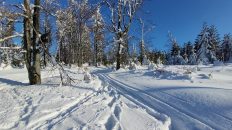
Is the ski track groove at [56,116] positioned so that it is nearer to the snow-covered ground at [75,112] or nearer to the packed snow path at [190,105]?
the snow-covered ground at [75,112]

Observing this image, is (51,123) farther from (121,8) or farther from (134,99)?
(121,8)

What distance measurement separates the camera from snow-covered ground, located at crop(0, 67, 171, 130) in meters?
6.27

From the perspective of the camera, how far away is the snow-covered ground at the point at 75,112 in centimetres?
627

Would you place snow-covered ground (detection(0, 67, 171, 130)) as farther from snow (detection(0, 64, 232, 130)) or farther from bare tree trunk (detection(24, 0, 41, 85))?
bare tree trunk (detection(24, 0, 41, 85))

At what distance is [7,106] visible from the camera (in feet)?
28.3

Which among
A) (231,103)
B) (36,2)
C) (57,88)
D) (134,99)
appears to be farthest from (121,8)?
(231,103)

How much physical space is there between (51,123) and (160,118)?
2346mm

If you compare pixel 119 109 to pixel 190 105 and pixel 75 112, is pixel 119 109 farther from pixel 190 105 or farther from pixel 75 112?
pixel 190 105

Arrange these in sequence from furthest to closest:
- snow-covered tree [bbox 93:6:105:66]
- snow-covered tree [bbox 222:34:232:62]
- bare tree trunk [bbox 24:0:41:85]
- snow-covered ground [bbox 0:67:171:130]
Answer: snow-covered tree [bbox 222:34:232:62], snow-covered tree [bbox 93:6:105:66], bare tree trunk [bbox 24:0:41:85], snow-covered ground [bbox 0:67:171:130]

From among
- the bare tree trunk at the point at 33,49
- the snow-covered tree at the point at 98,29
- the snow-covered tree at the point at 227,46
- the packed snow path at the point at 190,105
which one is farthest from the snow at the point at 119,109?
the snow-covered tree at the point at 227,46

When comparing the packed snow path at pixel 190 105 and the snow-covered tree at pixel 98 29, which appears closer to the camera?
the packed snow path at pixel 190 105

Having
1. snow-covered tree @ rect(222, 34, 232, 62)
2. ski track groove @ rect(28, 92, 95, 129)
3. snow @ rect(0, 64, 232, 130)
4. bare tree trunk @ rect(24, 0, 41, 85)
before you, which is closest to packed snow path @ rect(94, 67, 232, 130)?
snow @ rect(0, 64, 232, 130)

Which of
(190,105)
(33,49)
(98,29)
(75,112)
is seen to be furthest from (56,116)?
(98,29)

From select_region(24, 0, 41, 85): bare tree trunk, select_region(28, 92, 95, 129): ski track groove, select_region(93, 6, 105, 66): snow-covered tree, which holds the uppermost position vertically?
select_region(93, 6, 105, 66): snow-covered tree
